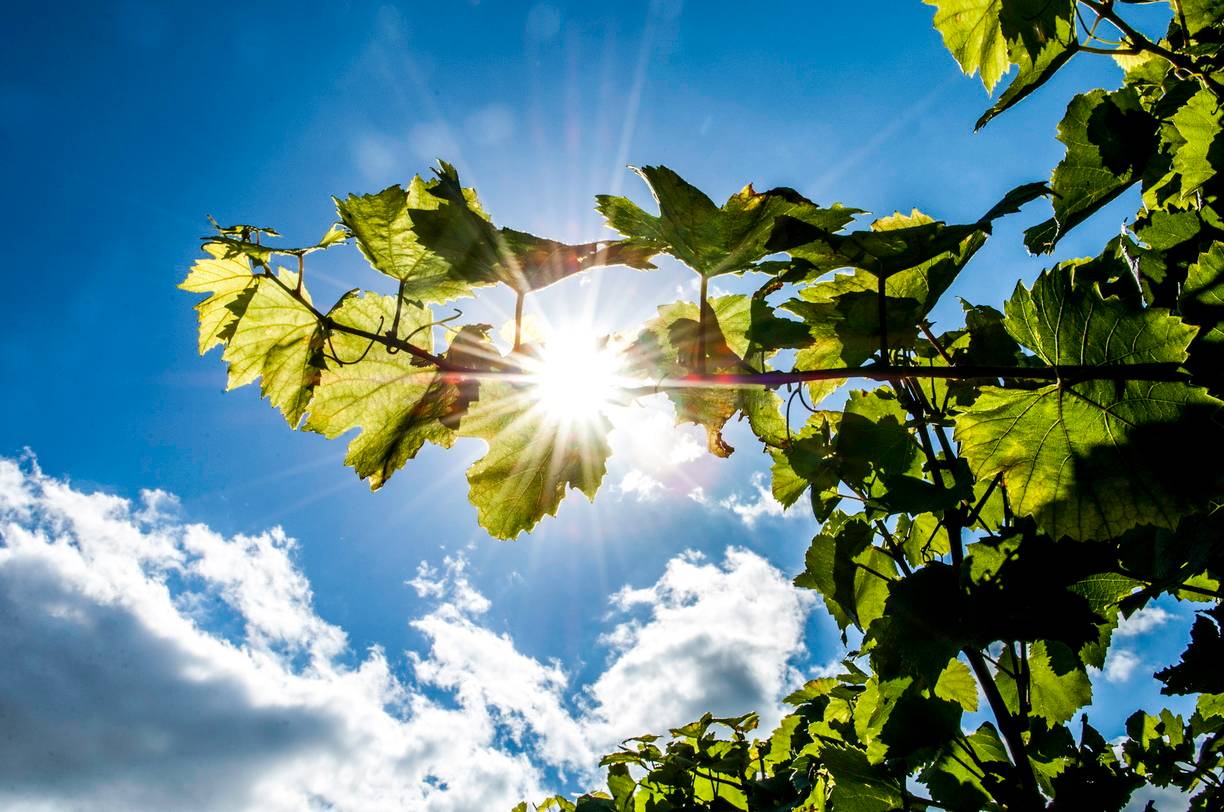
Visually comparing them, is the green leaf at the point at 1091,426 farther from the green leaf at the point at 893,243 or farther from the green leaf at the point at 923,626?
the green leaf at the point at 923,626

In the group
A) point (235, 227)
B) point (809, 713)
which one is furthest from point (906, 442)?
point (809, 713)

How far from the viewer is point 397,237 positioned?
69.4 inches

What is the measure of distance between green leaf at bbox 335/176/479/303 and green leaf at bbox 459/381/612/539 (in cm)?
36

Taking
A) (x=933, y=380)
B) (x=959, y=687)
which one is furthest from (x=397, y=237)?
(x=959, y=687)

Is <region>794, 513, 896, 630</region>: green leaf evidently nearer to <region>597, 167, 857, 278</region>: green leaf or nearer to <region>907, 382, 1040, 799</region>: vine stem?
<region>907, 382, 1040, 799</region>: vine stem

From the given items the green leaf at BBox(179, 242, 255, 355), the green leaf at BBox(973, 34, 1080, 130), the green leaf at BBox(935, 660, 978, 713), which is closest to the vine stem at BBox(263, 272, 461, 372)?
the green leaf at BBox(179, 242, 255, 355)

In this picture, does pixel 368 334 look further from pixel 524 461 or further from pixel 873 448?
pixel 873 448

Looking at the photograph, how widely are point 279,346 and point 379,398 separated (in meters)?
0.33

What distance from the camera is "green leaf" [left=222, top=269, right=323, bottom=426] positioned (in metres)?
1.82

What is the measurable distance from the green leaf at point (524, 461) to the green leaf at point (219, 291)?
2.50 feet

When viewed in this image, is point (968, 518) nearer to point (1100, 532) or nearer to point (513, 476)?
point (1100, 532)

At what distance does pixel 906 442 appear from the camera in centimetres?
211

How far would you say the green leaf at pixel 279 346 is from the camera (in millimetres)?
1824

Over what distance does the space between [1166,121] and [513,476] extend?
7.95 ft
